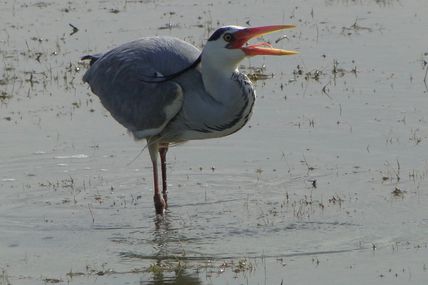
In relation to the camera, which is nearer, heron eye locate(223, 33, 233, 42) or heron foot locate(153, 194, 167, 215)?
heron eye locate(223, 33, 233, 42)

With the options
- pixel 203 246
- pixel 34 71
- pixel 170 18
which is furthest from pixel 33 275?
pixel 170 18

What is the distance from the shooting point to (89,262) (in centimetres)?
826

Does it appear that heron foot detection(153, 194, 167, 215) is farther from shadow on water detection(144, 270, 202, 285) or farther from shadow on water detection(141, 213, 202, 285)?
shadow on water detection(144, 270, 202, 285)

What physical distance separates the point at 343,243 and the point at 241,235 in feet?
2.64

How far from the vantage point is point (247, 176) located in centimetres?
1031

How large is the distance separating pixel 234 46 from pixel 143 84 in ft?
3.52

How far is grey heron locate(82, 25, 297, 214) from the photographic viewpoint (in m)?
8.98

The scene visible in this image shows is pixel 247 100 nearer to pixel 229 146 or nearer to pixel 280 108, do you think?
pixel 229 146

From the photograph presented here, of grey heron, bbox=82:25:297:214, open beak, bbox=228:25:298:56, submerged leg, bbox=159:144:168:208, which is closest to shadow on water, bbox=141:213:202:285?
grey heron, bbox=82:25:297:214

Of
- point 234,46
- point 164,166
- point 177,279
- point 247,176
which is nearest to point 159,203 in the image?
point 164,166

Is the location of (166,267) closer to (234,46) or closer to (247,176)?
(234,46)

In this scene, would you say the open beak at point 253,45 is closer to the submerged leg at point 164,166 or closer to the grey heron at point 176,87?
the grey heron at point 176,87

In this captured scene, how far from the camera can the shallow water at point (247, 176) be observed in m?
8.08

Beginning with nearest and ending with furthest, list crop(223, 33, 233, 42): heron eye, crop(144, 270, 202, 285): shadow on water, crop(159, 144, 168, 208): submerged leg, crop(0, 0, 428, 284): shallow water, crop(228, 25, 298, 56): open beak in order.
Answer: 1. crop(144, 270, 202, 285): shadow on water
2. crop(0, 0, 428, 284): shallow water
3. crop(228, 25, 298, 56): open beak
4. crop(223, 33, 233, 42): heron eye
5. crop(159, 144, 168, 208): submerged leg
